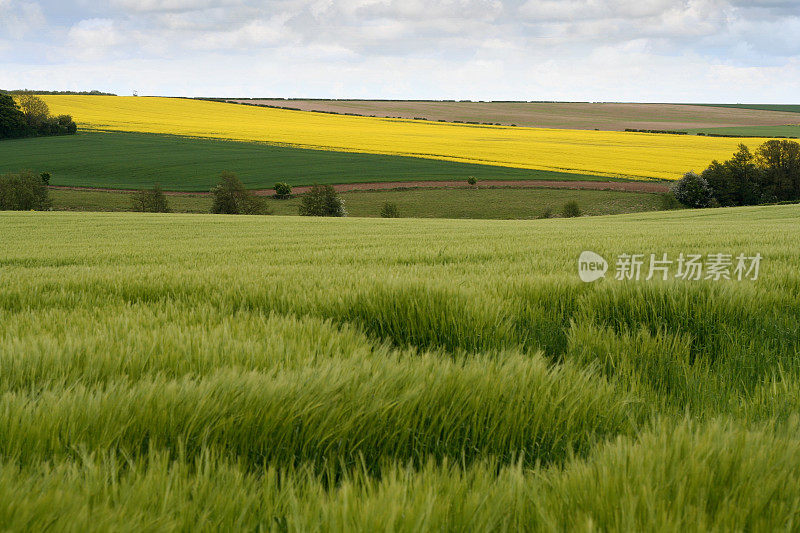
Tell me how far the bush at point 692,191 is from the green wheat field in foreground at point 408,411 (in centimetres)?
5841

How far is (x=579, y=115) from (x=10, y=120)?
346 feet

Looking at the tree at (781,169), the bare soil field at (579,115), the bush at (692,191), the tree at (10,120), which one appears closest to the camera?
the bush at (692,191)

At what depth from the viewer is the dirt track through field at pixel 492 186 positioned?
60.4 meters

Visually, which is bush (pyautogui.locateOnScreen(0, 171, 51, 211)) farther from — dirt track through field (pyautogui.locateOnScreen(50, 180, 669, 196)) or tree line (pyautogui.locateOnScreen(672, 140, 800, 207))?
tree line (pyautogui.locateOnScreen(672, 140, 800, 207))

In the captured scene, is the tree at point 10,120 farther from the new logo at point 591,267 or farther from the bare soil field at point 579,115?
the new logo at point 591,267

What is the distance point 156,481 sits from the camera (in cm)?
110

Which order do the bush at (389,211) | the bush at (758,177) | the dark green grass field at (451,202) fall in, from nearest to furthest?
the bush at (389,211) < the dark green grass field at (451,202) < the bush at (758,177)

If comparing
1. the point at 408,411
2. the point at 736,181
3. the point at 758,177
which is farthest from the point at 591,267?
the point at 758,177

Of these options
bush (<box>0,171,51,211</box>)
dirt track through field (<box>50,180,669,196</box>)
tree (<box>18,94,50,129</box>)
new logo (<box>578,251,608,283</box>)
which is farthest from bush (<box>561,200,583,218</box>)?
tree (<box>18,94,50,129</box>)

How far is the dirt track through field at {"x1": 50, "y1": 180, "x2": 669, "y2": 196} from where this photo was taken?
6038 centimetres

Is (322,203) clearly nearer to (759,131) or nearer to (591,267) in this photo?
(591,267)

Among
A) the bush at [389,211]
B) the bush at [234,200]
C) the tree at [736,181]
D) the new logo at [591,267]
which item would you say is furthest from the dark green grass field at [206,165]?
the new logo at [591,267]

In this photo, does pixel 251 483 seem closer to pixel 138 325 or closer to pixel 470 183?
pixel 138 325

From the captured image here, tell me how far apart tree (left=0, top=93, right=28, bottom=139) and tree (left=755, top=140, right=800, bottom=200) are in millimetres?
105773
